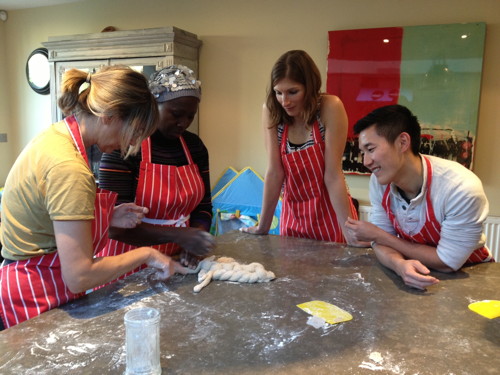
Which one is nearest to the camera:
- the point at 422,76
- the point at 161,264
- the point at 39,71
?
the point at 161,264

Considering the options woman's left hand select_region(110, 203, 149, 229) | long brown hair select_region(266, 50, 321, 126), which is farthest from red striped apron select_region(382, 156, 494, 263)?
woman's left hand select_region(110, 203, 149, 229)

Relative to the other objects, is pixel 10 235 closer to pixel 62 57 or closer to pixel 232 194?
pixel 232 194

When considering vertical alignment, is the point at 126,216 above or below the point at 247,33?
below

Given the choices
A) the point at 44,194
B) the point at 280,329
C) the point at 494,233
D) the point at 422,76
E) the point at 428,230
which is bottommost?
the point at 494,233

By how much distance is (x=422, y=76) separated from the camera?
315 cm

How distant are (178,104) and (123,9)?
3.12m

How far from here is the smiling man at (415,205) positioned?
1389 millimetres

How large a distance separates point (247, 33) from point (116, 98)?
9.21ft

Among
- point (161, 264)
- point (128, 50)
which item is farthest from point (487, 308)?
point (128, 50)

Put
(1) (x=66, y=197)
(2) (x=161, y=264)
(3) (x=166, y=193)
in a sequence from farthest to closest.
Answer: (3) (x=166, y=193)
(2) (x=161, y=264)
(1) (x=66, y=197)

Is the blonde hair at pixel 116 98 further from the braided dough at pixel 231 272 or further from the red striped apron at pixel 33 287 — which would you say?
the braided dough at pixel 231 272

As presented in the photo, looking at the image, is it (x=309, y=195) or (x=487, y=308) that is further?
(x=309, y=195)

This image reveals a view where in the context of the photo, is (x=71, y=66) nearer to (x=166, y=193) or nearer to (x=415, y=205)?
(x=166, y=193)

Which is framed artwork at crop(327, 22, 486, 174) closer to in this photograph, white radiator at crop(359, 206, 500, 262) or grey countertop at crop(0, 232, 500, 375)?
white radiator at crop(359, 206, 500, 262)
